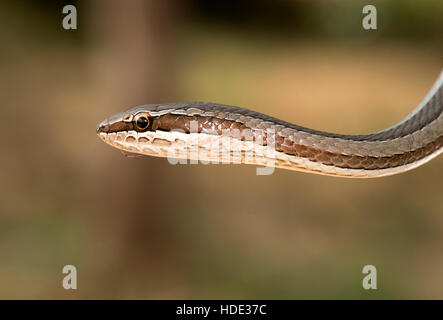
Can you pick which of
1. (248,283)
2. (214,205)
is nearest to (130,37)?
(214,205)

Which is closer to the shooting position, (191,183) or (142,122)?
(142,122)

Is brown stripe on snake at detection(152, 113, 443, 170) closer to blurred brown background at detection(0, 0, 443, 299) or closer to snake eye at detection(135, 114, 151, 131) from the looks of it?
snake eye at detection(135, 114, 151, 131)

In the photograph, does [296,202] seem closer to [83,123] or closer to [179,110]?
[83,123]

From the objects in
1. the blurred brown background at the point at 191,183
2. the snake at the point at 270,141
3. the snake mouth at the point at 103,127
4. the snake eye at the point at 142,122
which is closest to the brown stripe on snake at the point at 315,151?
the snake at the point at 270,141

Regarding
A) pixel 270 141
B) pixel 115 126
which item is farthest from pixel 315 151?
pixel 115 126

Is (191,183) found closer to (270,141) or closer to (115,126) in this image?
(115,126)

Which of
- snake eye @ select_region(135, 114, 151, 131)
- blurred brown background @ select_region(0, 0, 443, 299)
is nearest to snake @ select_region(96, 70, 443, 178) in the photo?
snake eye @ select_region(135, 114, 151, 131)

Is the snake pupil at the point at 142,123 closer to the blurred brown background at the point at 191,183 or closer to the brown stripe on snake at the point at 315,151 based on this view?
the brown stripe on snake at the point at 315,151
